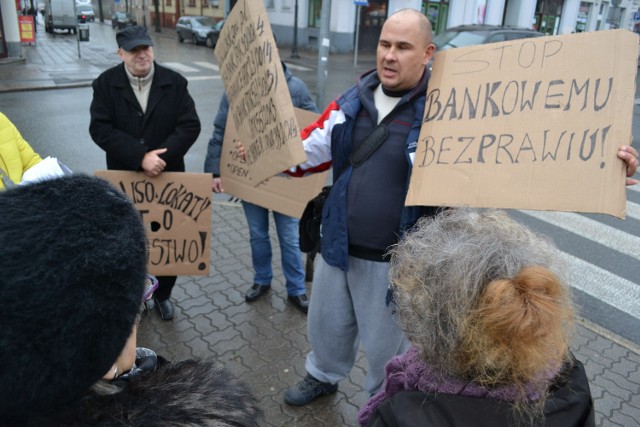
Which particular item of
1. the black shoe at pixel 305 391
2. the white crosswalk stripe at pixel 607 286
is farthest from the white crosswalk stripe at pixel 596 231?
the black shoe at pixel 305 391

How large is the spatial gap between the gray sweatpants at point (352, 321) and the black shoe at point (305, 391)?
172 mm

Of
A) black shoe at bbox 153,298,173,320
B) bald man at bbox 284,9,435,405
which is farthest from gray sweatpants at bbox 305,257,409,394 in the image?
black shoe at bbox 153,298,173,320

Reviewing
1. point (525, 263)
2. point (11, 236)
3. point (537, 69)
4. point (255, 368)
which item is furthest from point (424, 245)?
point (255, 368)

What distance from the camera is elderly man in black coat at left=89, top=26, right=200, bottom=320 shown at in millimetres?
3166

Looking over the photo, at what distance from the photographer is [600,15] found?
3431 centimetres

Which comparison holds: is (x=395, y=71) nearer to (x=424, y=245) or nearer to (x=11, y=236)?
(x=424, y=245)

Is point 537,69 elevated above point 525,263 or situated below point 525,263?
above

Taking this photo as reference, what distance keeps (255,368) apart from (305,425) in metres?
0.57

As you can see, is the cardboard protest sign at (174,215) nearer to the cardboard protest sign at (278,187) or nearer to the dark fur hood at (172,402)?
the cardboard protest sign at (278,187)

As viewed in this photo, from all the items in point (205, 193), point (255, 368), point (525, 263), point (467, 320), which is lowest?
point (255, 368)

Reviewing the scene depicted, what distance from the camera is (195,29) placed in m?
26.3

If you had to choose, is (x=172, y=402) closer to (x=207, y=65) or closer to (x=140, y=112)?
(x=140, y=112)

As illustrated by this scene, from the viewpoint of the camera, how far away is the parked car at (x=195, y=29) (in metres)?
26.1

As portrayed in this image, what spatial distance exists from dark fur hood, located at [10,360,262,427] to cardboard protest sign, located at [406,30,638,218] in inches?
43.2
